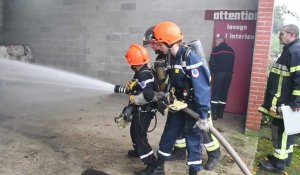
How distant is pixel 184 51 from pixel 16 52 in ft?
27.6

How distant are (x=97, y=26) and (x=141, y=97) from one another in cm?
601

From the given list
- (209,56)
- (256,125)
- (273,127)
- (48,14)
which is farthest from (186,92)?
(48,14)

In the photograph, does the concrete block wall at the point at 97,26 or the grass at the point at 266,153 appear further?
the concrete block wall at the point at 97,26

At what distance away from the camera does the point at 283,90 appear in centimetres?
404

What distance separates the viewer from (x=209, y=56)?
7586mm

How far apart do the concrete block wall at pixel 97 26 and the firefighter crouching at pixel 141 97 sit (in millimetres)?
4266

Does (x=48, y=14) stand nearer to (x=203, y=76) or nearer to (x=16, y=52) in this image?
(x=16, y=52)

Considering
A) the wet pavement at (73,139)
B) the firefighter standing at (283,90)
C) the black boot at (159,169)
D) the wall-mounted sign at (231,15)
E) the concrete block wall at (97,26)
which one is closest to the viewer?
the black boot at (159,169)

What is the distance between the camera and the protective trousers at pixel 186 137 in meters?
3.54

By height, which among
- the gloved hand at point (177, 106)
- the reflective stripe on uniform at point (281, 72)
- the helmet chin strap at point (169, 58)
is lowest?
the gloved hand at point (177, 106)

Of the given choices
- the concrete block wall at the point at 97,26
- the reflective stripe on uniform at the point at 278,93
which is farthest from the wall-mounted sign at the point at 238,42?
the reflective stripe on uniform at the point at 278,93

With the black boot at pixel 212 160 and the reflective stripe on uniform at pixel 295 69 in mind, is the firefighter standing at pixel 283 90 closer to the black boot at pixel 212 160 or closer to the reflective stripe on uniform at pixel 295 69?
the reflective stripe on uniform at pixel 295 69

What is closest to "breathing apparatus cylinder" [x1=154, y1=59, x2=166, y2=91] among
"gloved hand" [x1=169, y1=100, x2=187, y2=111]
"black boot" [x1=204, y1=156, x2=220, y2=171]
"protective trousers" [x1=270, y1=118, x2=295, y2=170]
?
"gloved hand" [x1=169, y1=100, x2=187, y2=111]

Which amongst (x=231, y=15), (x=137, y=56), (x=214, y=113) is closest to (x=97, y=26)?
(x=231, y=15)
